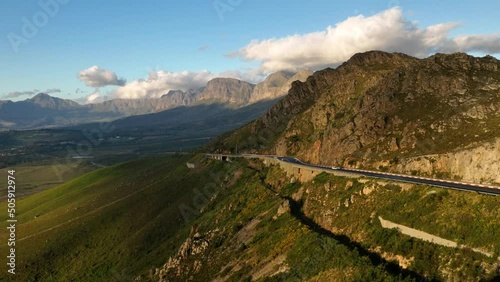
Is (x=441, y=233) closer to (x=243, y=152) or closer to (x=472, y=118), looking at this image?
(x=472, y=118)

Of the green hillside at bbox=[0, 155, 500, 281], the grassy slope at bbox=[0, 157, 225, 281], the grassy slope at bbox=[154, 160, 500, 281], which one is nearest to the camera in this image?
the grassy slope at bbox=[154, 160, 500, 281]

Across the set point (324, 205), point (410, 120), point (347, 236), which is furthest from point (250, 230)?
point (410, 120)

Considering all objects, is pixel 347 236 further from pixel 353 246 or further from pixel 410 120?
pixel 410 120

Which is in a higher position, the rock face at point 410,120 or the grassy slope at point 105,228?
the rock face at point 410,120

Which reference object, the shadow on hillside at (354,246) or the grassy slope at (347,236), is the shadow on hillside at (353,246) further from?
the grassy slope at (347,236)

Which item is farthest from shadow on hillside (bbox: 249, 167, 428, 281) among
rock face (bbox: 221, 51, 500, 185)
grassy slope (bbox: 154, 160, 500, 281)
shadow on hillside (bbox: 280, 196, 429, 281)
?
rock face (bbox: 221, 51, 500, 185)

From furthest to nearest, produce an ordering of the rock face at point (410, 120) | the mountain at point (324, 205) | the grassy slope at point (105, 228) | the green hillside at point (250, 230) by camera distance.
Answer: the grassy slope at point (105, 228)
the rock face at point (410, 120)
the mountain at point (324, 205)
the green hillside at point (250, 230)

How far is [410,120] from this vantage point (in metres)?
80.2

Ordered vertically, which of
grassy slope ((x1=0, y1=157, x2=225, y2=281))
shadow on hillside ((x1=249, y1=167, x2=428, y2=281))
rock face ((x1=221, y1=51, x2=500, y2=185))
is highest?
rock face ((x1=221, y1=51, x2=500, y2=185))

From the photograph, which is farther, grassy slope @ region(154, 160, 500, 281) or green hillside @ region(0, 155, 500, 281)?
green hillside @ region(0, 155, 500, 281)

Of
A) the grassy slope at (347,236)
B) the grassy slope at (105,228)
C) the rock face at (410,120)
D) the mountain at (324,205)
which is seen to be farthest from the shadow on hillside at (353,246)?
the grassy slope at (105,228)

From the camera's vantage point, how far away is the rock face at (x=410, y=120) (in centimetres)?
6788

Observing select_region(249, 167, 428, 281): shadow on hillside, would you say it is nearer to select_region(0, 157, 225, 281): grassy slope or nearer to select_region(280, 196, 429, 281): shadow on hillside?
select_region(280, 196, 429, 281): shadow on hillside

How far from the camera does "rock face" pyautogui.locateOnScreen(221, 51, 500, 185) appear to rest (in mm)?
67875
